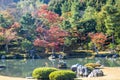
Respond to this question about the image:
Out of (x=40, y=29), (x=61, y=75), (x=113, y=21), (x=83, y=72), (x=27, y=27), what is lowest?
(x=83, y=72)

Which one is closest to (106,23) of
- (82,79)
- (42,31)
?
(42,31)

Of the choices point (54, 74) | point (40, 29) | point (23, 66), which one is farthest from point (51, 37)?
point (54, 74)

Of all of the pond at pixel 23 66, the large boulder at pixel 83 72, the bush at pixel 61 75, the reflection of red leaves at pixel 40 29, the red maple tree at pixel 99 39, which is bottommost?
the pond at pixel 23 66

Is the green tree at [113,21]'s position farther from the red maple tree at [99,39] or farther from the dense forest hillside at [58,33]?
the red maple tree at [99,39]

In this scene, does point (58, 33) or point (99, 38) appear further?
point (99, 38)

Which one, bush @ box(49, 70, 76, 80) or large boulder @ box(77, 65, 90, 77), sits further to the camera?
large boulder @ box(77, 65, 90, 77)

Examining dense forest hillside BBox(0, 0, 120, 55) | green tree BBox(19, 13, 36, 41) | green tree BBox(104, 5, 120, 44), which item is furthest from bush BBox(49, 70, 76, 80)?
green tree BBox(104, 5, 120, 44)

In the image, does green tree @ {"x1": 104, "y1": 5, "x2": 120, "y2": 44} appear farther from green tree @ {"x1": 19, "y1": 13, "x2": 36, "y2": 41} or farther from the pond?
green tree @ {"x1": 19, "y1": 13, "x2": 36, "y2": 41}

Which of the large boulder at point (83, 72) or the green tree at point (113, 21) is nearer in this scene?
the large boulder at point (83, 72)

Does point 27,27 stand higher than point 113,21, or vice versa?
point 113,21

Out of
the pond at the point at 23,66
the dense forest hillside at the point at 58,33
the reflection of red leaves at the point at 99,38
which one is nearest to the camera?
the pond at the point at 23,66

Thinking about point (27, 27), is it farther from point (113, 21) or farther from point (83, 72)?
point (83, 72)

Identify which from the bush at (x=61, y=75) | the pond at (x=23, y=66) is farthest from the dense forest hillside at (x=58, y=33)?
the bush at (x=61, y=75)

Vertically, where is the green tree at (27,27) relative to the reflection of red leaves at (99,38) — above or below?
above
